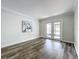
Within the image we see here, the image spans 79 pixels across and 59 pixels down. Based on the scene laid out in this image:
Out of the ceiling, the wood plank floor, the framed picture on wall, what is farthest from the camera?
the framed picture on wall

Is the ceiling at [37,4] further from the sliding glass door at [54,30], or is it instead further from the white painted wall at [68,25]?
the sliding glass door at [54,30]

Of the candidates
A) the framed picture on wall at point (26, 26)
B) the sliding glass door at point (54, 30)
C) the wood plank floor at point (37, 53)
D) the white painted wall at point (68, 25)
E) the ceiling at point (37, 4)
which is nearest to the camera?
the wood plank floor at point (37, 53)

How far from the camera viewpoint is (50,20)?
6715mm

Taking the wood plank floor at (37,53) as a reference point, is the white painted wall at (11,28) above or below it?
above

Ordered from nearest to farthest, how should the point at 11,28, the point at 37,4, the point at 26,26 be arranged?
the point at 37,4 → the point at 11,28 → the point at 26,26

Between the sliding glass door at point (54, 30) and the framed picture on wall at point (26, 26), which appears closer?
the framed picture on wall at point (26, 26)

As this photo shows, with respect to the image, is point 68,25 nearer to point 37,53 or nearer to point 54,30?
point 54,30

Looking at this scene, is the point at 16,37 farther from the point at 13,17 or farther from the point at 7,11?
the point at 7,11

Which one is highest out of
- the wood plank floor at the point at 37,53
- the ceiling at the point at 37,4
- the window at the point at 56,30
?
the ceiling at the point at 37,4

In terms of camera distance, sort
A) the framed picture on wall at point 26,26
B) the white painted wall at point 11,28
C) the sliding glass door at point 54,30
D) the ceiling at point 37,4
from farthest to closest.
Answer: the sliding glass door at point 54,30, the framed picture on wall at point 26,26, the white painted wall at point 11,28, the ceiling at point 37,4

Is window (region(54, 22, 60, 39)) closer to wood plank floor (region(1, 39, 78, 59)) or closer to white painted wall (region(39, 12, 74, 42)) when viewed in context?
white painted wall (region(39, 12, 74, 42))

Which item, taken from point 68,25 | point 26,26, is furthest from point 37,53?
point 68,25

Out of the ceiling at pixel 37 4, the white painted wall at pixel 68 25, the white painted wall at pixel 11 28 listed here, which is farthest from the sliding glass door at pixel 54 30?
the white painted wall at pixel 11 28

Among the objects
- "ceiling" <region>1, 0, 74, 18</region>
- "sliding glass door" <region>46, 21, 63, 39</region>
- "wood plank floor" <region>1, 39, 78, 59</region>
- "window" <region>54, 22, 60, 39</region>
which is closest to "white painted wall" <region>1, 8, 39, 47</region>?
"ceiling" <region>1, 0, 74, 18</region>
